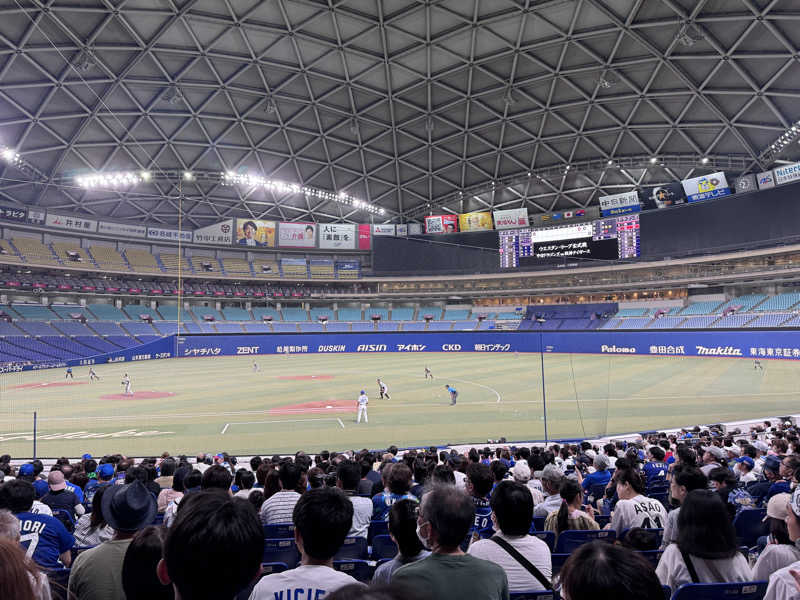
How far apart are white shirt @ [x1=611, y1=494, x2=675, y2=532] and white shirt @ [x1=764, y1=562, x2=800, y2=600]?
3012 millimetres

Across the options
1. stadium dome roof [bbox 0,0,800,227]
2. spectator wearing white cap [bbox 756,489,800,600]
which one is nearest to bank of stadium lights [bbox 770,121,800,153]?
stadium dome roof [bbox 0,0,800,227]

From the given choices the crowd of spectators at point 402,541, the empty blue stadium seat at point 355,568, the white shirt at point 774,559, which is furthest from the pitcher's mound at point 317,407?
the white shirt at point 774,559

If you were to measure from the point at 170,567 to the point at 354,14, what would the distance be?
135 ft

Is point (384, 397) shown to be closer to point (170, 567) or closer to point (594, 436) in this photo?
point (594, 436)

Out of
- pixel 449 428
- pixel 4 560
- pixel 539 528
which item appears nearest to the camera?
pixel 4 560

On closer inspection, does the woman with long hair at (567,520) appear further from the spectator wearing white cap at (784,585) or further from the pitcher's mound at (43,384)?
the pitcher's mound at (43,384)

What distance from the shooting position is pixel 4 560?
1521 mm

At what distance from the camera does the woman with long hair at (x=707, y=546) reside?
346 centimetres

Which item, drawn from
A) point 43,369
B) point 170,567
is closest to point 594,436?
point 170,567

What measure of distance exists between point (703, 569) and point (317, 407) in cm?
2359

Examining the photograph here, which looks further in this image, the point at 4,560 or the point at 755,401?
the point at 755,401

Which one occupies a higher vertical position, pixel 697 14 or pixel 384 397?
pixel 697 14

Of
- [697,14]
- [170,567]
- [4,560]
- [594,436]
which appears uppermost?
[697,14]

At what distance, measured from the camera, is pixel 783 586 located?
9.14ft
